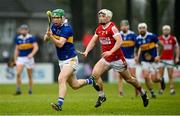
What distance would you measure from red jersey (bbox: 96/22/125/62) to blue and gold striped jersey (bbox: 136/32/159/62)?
5774 millimetres

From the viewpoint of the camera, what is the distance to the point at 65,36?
2031 centimetres

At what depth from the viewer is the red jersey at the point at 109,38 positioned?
69.4 feet

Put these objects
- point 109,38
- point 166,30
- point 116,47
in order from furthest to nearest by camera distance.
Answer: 1. point 166,30
2. point 109,38
3. point 116,47

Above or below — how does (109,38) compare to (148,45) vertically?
above

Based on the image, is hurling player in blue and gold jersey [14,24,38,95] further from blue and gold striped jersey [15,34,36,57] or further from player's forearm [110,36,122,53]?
player's forearm [110,36,122,53]

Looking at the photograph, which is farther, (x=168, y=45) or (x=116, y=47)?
(x=168, y=45)

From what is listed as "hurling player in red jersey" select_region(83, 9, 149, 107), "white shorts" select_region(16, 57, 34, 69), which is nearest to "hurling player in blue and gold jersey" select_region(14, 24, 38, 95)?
"white shorts" select_region(16, 57, 34, 69)

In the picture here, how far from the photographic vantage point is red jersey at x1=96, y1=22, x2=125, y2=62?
69.4ft

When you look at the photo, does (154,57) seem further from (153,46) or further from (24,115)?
(24,115)

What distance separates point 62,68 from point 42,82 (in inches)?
822

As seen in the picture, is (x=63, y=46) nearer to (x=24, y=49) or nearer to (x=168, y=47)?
(x=24, y=49)

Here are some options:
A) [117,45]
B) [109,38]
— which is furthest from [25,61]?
[117,45]

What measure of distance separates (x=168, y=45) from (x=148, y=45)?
3572 millimetres

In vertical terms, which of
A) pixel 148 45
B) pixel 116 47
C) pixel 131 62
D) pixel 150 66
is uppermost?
pixel 116 47
